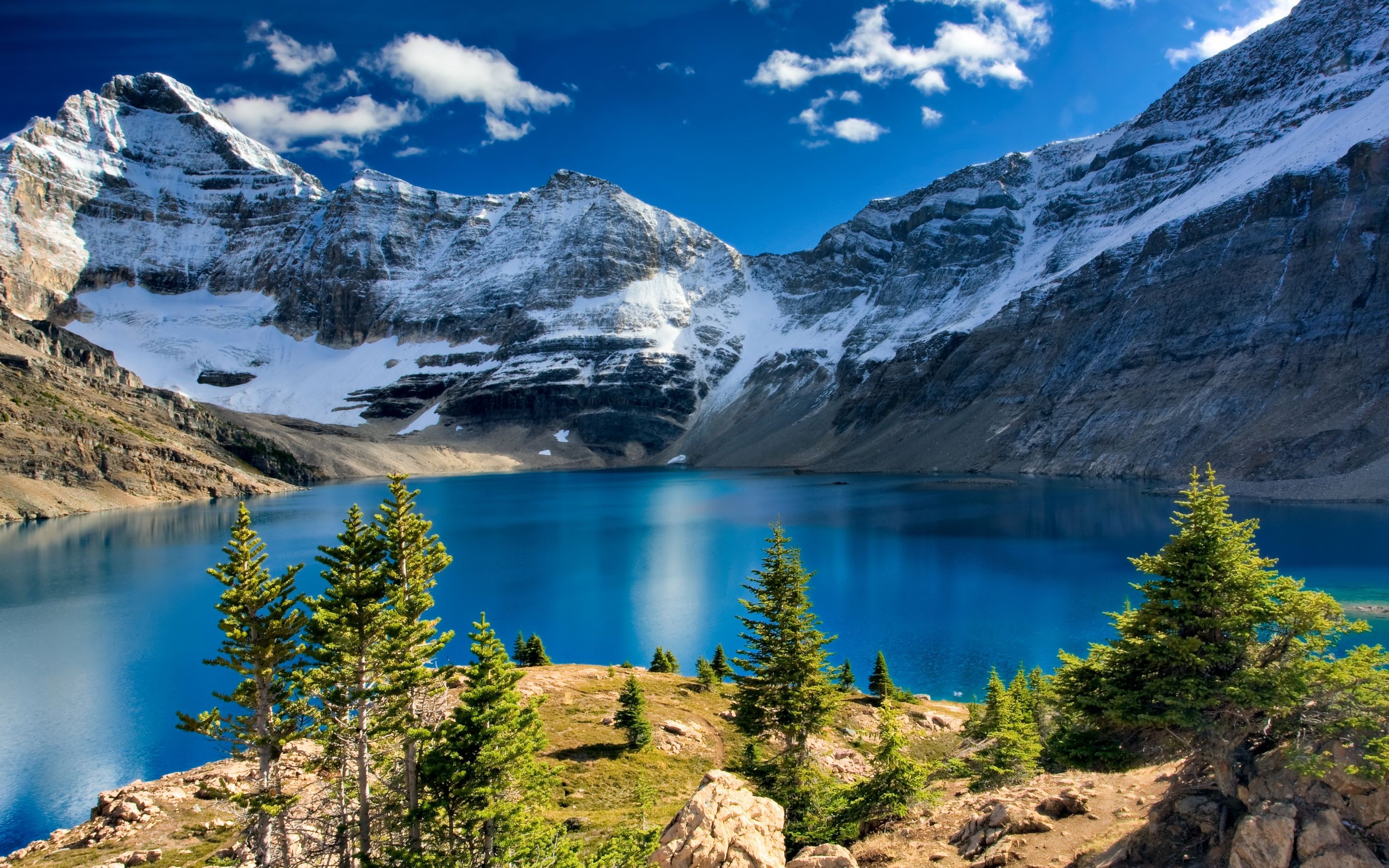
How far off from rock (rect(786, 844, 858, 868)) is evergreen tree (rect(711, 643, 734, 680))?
2269cm

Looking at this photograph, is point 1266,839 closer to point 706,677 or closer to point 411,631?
point 411,631

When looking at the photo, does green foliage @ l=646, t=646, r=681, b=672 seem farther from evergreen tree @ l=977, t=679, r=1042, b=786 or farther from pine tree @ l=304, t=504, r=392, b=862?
pine tree @ l=304, t=504, r=392, b=862

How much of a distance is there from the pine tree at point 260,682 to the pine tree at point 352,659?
0.57m

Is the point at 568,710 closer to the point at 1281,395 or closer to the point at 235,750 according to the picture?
the point at 235,750

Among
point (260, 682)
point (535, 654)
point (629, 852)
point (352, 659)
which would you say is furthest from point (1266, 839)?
point (535, 654)

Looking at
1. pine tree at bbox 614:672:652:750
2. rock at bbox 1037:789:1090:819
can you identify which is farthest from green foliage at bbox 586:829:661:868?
pine tree at bbox 614:672:652:750

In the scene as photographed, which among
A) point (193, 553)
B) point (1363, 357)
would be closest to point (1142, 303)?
point (1363, 357)

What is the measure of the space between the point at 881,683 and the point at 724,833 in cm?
2261

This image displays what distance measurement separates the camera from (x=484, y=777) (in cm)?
1377

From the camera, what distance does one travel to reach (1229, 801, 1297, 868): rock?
9414 mm

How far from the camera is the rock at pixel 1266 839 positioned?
30.9ft

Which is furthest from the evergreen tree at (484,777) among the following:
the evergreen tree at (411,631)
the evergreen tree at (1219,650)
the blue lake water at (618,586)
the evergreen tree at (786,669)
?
the blue lake water at (618,586)

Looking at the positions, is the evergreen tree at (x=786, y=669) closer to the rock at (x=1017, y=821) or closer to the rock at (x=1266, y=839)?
the rock at (x=1017, y=821)

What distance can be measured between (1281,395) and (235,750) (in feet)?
434
